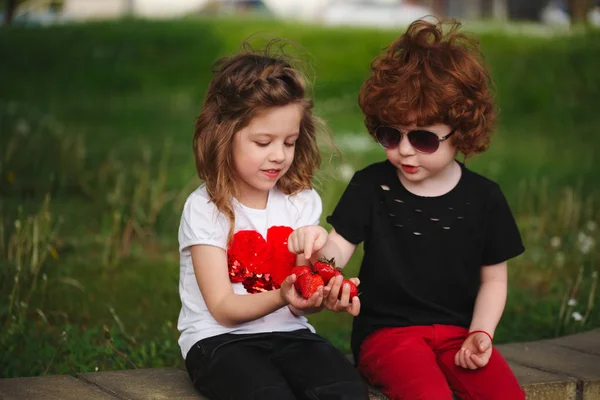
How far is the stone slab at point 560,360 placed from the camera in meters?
3.56

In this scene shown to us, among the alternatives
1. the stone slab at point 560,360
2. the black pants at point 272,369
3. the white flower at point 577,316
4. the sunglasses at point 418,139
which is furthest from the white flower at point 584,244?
the black pants at point 272,369

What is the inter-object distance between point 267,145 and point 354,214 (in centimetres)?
39

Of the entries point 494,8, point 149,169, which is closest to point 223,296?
point 149,169

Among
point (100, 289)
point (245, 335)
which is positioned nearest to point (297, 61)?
point (245, 335)

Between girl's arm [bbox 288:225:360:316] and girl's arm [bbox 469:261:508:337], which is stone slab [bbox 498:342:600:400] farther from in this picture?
girl's arm [bbox 288:225:360:316]

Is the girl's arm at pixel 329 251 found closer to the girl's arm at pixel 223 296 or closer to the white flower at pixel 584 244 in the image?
the girl's arm at pixel 223 296

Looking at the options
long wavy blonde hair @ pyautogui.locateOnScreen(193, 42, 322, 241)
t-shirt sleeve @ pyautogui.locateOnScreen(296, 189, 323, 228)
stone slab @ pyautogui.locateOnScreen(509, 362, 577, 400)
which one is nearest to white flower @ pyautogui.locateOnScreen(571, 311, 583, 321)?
stone slab @ pyautogui.locateOnScreen(509, 362, 577, 400)

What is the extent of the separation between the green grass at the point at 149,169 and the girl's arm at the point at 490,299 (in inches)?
26.5

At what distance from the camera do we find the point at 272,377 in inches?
120

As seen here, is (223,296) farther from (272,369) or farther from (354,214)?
(354,214)

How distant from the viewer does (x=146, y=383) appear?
3301 mm

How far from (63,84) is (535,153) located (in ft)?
23.0

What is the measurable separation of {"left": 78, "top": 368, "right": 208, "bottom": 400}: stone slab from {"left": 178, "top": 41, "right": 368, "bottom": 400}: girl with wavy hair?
7cm

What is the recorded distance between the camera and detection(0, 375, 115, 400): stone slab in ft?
10.1
